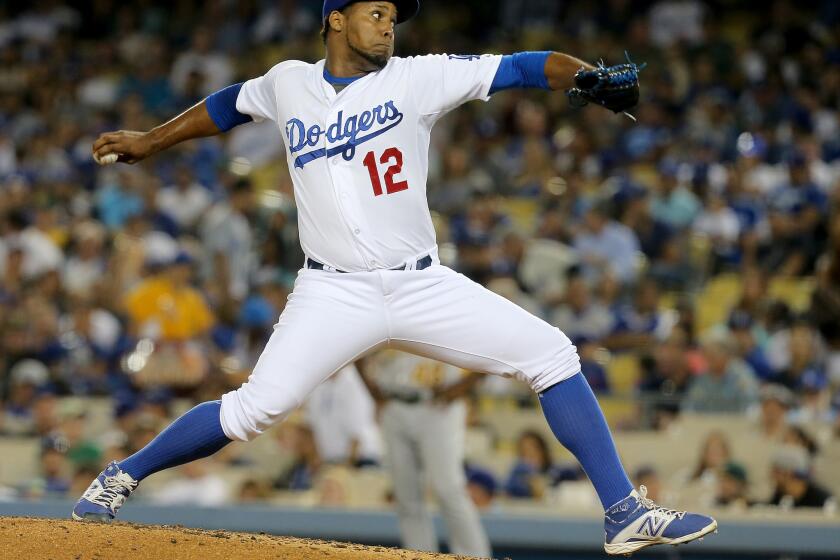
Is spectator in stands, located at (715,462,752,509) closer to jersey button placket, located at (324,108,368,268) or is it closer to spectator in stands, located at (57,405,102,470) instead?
spectator in stands, located at (57,405,102,470)

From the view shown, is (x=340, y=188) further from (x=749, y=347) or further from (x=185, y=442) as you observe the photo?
(x=749, y=347)

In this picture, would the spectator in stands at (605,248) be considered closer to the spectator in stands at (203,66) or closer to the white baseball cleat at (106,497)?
the spectator in stands at (203,66)

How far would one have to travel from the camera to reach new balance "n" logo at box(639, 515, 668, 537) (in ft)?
12.4

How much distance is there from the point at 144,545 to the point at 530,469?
4241mm

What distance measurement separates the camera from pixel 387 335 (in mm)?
3863

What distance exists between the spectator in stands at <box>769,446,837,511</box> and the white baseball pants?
12.6 ft

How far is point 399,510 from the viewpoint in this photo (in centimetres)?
703

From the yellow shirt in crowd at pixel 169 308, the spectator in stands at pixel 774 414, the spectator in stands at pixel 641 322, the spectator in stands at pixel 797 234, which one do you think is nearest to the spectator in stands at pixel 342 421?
the yellow shirt in crowd at pixel 169 308

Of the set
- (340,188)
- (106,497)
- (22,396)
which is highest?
(340,188)

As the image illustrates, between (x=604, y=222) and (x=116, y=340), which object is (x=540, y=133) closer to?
(x=604, y=222)

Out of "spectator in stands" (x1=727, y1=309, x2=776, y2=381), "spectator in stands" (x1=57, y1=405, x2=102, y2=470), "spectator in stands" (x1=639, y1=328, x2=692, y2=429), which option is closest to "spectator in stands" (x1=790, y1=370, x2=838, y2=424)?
"spectator in stands" (x1=727, y1=309, x2=776, y2=381)

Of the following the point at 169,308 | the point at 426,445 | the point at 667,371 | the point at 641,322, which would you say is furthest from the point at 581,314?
the point at 169,308

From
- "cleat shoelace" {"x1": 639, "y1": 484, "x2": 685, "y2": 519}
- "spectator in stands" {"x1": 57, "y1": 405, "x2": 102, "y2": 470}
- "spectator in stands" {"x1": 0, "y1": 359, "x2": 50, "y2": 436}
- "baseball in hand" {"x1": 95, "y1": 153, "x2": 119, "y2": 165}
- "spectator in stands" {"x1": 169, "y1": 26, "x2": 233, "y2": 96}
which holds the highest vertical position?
"spectator in stands" {"x1": 169, "y1": 26, "x2": 233, "y2": 96}

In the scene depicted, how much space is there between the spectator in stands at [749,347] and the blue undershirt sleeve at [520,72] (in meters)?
5.03
